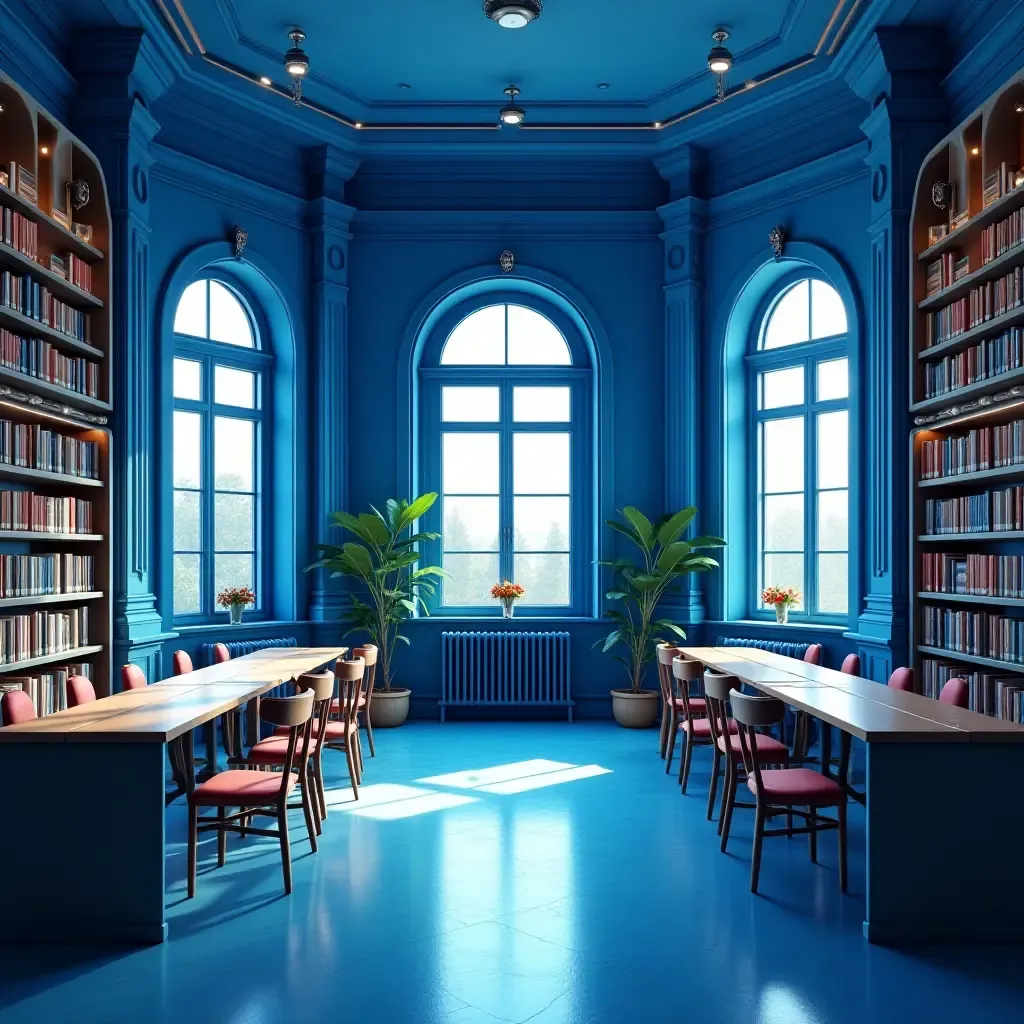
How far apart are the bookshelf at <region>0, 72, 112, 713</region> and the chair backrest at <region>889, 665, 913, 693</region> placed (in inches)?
179

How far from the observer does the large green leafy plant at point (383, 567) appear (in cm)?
823

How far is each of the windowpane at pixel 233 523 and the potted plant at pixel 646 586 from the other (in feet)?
10.1

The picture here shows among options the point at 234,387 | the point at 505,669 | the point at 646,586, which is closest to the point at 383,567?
the point at 505,669

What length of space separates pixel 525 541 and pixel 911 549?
3.93 metres

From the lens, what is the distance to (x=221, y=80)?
7.53 m

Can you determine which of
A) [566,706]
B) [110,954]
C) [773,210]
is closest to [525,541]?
[566,706]

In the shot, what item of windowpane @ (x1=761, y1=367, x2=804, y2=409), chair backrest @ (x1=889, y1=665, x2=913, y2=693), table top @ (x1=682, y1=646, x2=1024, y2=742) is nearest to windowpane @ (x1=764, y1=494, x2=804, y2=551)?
windowpane @ (x1=761, y1=367, x2=804, y2=409)

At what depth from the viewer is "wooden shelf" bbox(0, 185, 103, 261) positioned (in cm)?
507

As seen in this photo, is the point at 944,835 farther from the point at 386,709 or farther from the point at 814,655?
the point at 386,709

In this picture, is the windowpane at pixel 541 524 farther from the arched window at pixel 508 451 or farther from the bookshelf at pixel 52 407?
the bookshelf at pixel 52 407

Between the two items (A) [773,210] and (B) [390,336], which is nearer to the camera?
(A) [773,210]

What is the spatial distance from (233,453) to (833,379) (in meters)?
5.07

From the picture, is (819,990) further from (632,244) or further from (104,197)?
(632,244)

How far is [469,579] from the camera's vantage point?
366 inches
